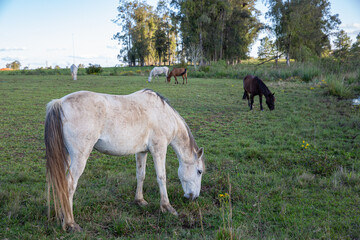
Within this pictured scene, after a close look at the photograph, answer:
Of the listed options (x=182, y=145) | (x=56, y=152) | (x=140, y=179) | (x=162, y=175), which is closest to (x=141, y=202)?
(x=140, y=179)

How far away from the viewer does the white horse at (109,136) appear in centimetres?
263

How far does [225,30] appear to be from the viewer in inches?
1672

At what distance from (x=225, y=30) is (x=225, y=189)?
42.6 meters

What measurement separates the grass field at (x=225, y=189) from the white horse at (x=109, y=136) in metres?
0.31

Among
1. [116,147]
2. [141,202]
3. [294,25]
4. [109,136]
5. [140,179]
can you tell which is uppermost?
[294,25]

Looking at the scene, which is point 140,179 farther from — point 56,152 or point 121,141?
point 56,152

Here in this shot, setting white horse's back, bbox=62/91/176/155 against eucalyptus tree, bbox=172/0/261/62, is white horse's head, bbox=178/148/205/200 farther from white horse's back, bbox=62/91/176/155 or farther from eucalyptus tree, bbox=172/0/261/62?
eucalyptus tree, bbox=172/0/261/62

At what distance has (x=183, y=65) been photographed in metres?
31.8

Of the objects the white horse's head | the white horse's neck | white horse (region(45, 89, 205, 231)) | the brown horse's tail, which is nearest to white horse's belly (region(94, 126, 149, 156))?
white horse (region(45, 89, 205, 231))

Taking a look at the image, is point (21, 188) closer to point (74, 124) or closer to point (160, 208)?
point (74, 124)

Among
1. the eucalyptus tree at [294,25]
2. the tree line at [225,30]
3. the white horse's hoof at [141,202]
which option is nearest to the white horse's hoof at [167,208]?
the white horse's hoof at [141,202]

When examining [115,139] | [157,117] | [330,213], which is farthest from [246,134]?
[115,139]

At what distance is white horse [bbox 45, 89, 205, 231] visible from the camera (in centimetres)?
263

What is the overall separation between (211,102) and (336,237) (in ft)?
32.0
